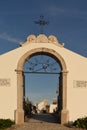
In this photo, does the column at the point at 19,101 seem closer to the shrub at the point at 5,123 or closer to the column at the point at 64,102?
the shrub at the point at 5,123

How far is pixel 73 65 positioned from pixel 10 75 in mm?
3525

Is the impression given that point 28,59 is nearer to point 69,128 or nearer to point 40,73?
point 40,73

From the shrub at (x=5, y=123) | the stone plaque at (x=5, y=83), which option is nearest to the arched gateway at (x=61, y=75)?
the stone plaque at (x=5, y=83)

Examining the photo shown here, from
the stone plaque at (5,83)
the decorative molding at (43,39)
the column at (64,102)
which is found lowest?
the column at (64,102)

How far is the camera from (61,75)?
19.8 meters

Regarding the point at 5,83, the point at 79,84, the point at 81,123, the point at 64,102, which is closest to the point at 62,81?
the point at 79,84

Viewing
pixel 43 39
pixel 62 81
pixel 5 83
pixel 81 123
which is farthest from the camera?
pixel 43 39

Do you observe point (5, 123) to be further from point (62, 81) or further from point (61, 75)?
point (61, 75)

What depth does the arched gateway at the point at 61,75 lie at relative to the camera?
19.0 metres

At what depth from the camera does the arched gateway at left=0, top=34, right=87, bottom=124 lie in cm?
1900

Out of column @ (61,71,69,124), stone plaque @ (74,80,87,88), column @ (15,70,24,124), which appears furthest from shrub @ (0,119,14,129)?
stone plaque @ (74,80,87,88)

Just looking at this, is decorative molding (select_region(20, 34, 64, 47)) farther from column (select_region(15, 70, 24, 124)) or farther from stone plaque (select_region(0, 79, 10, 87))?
stone plaque (select_region(0, 79, 10, 87))

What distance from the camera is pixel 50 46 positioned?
19.6 meters

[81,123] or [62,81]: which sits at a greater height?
[62,81]
